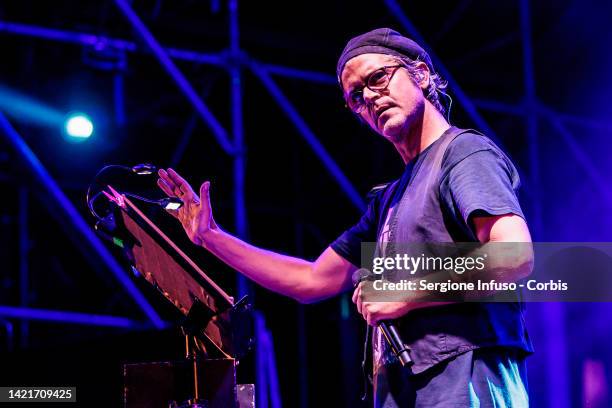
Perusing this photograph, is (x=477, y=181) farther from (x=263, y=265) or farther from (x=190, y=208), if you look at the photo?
(x=190, y=208)

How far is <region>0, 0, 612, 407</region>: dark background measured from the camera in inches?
202

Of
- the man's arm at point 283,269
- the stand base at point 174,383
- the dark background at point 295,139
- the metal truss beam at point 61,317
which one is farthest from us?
the dark background at point 295,139

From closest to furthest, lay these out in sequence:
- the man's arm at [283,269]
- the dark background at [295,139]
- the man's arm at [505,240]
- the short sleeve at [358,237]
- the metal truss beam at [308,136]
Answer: the man's arm at [505,240] < the short sleeve at [358,237] < the man's arm at [283,269] < the metal truss beam at [308,136] < the dark background at [295,139]

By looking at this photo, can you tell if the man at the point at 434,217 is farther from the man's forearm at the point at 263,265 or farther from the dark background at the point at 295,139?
the dark background at the point at 295,139

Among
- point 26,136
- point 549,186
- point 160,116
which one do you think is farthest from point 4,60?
point 549,186

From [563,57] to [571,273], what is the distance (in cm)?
343

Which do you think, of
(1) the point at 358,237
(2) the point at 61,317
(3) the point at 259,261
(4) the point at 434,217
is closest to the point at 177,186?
(3) the point at 259,261

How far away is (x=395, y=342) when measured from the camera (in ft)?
5.16

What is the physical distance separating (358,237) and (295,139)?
13.5 feet

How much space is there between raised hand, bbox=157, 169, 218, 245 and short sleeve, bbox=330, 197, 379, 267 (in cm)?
34

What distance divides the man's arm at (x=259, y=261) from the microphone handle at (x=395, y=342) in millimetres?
580

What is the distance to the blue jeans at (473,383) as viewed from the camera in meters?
1.51

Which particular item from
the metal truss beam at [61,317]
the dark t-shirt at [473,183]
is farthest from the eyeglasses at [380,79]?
the metal truss beam at [61,317]

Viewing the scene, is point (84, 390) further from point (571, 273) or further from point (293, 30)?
point (293, 30)
